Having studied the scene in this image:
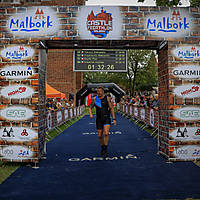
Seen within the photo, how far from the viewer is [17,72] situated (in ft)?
16.6

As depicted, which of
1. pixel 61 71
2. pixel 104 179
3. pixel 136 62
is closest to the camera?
pixel 104 179

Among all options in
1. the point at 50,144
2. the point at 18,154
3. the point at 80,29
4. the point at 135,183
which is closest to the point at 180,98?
the point at 135,183

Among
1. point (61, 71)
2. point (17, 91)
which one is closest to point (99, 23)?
point (17, 91)

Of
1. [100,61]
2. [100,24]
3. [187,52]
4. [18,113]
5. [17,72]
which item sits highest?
[100,24]

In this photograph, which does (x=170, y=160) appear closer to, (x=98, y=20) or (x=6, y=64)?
(x=98, y=20)

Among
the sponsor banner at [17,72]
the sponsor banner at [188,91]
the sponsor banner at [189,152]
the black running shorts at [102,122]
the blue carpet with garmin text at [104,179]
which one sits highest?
the sponsor banner at [17,72]

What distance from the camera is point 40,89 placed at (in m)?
5.32

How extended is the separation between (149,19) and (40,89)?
10.3ft

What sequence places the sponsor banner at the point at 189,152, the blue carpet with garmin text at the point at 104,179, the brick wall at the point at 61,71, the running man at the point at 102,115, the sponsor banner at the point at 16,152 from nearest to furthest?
1. the blue carpet with garmin text at the point at 104,179
2. the sponsor banner at the point at 16,152
3. the sponsor banner at the point at 189,152
4. the running man at the point at 102,115
5. the brick wall at the point at 61,71

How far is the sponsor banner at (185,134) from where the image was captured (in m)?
5.13

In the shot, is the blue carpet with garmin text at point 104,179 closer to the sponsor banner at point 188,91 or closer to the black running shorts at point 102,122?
the black running shorts at point 102,122

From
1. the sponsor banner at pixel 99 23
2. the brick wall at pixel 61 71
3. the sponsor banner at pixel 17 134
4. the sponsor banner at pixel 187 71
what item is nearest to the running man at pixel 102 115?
the sponsor banner at pixel 99 23

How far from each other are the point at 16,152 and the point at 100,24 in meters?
3.62

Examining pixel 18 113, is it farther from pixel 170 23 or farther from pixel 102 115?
pixel 170 23
